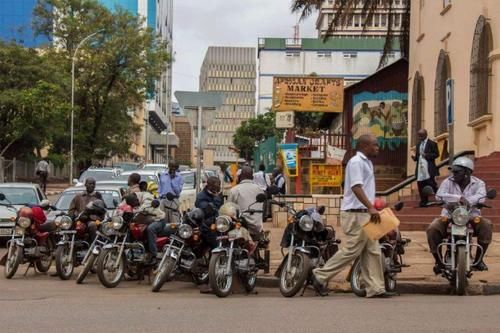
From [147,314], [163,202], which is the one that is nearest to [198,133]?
[163,202]

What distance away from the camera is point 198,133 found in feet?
47.4

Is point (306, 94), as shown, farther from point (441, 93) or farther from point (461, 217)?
point (461, 217)

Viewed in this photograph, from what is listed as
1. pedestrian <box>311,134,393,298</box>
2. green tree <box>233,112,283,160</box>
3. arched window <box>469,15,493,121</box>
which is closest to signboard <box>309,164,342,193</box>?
arched window <box>469,15,493,121</box>

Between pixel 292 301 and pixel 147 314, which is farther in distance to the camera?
pixel 292 301

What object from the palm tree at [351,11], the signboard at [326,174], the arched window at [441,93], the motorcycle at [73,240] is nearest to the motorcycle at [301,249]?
the motorcycle at [73,240]

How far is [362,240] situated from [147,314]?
2.65m

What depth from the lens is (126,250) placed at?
33.2ft

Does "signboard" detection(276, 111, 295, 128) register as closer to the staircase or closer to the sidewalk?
the staircase

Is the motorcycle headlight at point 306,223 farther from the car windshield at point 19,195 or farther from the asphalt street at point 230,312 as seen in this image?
the car windshield at point 19,195

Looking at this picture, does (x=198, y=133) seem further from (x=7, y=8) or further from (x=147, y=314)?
(x=7, y=8)

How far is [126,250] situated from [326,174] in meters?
9.69

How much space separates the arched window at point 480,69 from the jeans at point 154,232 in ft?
34.3

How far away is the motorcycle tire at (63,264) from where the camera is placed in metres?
10.6

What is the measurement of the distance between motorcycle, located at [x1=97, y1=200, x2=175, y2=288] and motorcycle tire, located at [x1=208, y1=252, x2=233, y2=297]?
1239mm
